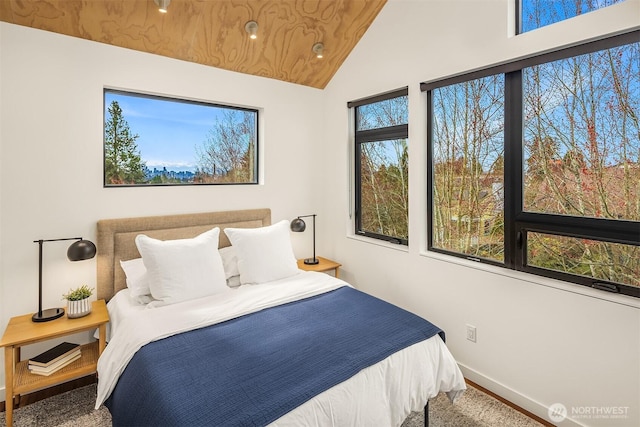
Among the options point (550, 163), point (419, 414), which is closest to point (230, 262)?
point (419, 414)

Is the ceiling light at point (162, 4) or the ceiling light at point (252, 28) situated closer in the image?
the ceiling light at point (162, 4)

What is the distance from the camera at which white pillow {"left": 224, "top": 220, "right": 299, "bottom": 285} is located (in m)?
2.75

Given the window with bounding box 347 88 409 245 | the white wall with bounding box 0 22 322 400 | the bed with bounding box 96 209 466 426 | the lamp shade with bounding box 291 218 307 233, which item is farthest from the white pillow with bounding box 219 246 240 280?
the window with bounding box 347 88 409 245

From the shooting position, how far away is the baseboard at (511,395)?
6.80 ft

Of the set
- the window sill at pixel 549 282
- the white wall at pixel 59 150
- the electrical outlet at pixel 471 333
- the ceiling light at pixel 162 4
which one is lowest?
the electrical outlet at pixel 471 333

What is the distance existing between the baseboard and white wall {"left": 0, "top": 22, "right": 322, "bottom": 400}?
2.56 metres

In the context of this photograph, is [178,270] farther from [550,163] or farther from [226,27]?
[550,163]

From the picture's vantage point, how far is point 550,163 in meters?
2.13

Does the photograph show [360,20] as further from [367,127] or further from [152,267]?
[152,267]

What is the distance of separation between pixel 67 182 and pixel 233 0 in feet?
5.94

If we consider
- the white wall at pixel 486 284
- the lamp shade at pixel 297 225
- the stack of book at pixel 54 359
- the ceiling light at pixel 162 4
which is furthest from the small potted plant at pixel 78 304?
the white wall at pixel 486 284

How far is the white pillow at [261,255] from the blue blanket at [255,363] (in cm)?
57

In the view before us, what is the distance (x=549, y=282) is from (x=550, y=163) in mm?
726

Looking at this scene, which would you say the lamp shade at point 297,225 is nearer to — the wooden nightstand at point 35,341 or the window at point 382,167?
the window at point 382,167
